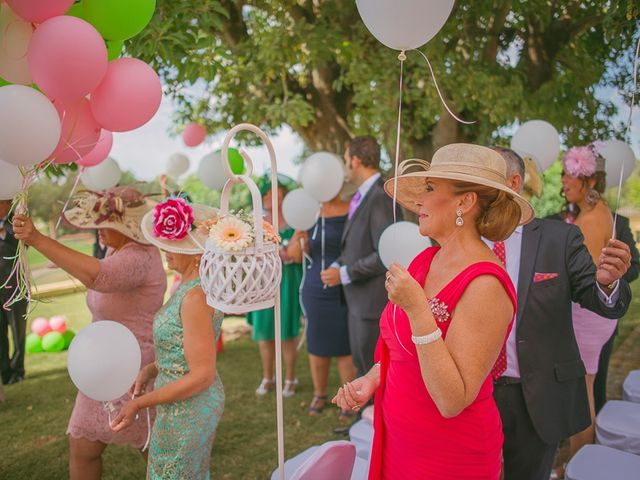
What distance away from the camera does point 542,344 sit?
87.3 inches

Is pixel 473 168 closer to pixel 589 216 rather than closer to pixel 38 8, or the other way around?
pixel 38 8

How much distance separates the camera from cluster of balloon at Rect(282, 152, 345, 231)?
3.99m

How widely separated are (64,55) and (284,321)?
3.36 m

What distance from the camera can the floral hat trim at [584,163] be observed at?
128 inches

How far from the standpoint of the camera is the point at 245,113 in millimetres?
6328

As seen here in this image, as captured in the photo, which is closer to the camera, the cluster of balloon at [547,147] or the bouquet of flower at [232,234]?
the bouquet of flower at [232,234]

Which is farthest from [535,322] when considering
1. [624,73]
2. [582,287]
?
[624,73]

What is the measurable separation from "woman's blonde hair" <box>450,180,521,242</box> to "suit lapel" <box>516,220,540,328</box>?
0.52m

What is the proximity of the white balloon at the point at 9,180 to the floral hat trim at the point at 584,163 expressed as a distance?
9.62ft

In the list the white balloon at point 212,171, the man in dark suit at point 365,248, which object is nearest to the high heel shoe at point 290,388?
the man in dark suit at point 365,248

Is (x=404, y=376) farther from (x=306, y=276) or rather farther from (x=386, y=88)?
(x=386, y=88)

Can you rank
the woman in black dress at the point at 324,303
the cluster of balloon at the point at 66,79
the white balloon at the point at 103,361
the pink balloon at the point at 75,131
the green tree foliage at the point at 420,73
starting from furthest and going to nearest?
1. the green tree foliage at the point at 420,73
2. the woman in black dress at the point at 324,303
3. the pink balloon at the point at 75,131
4. the white balloon at the point at 103,361
5. the cluster of balloon at the point at 66,79

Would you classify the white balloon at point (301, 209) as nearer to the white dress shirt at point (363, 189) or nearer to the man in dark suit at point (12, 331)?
the white dress shirt at point (363, 189)

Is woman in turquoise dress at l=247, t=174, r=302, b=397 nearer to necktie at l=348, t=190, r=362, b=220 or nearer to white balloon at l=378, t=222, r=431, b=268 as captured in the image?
necktie at l=348, t=190, r=362, b=220
